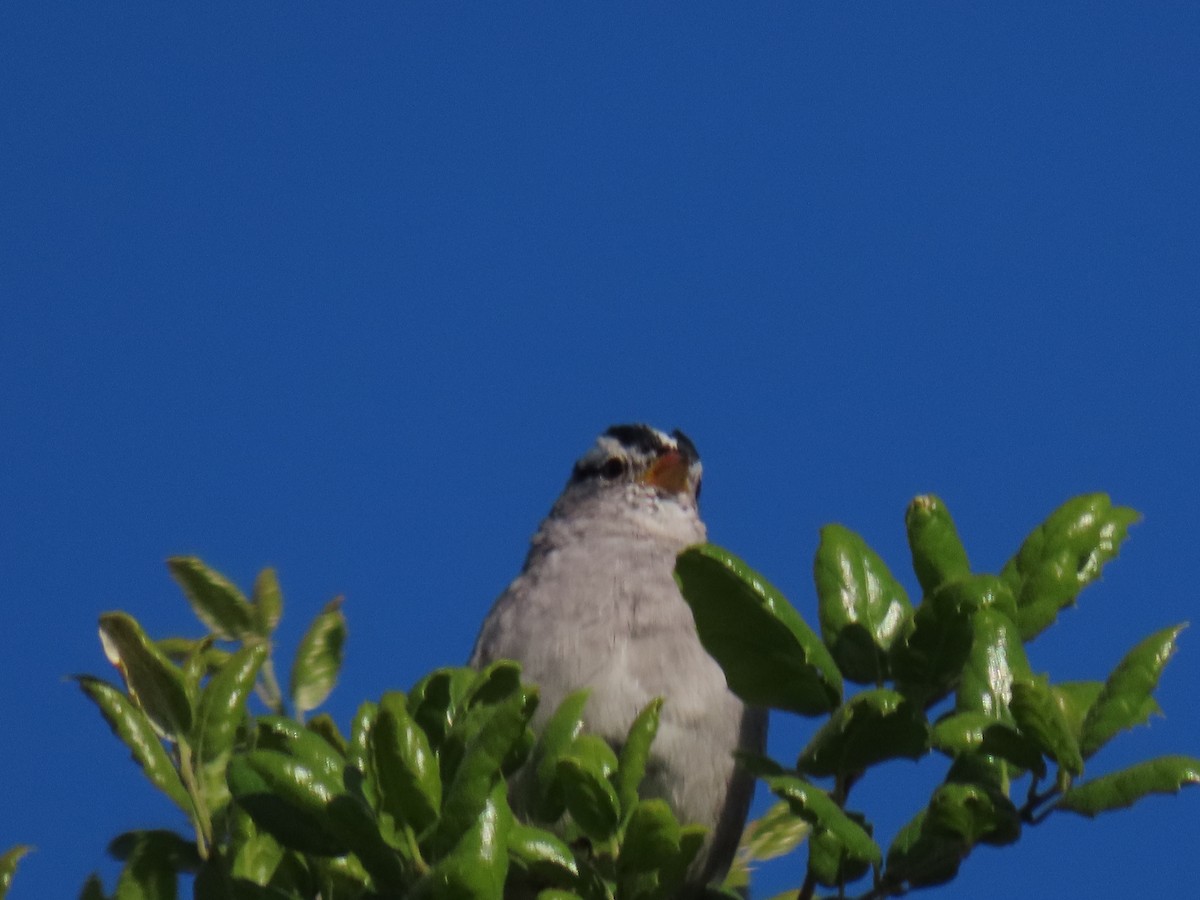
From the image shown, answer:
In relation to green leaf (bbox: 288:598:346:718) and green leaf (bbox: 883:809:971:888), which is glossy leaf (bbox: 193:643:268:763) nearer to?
green leaf (bbox: 288:598:346:718)

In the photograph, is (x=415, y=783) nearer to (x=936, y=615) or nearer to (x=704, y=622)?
(x=704, y=622)

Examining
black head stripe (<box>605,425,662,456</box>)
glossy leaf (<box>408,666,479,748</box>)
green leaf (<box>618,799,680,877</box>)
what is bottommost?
green leaf (<box>618,799,680,877</box>)

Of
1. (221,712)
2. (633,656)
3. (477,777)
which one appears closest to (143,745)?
(221,712)

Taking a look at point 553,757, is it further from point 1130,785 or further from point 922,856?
point 1130,785

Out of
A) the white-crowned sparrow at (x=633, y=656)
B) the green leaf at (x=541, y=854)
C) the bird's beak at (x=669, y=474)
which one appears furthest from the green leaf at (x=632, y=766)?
the bird's beak at (x=669, y=474)

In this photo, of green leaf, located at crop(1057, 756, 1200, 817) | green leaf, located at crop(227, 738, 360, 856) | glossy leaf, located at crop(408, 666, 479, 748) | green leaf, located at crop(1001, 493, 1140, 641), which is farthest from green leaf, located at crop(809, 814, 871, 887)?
green leaf, located at crop(227, 738, 360, 856)

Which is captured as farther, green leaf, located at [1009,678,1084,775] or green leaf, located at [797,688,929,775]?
green leaf, located at [797,688,929,775]

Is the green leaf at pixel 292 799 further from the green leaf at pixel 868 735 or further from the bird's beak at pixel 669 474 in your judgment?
the bird's beak at pixel 669 474
